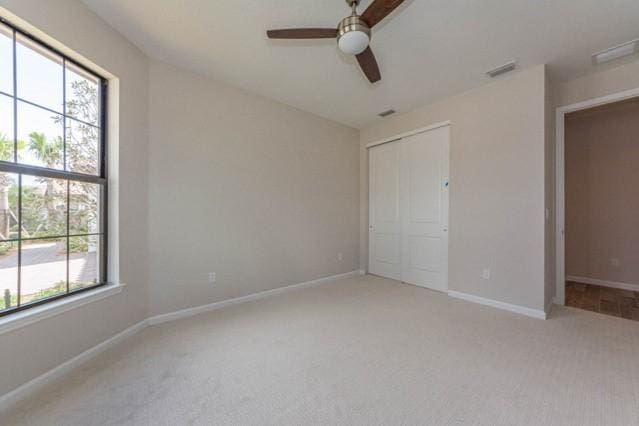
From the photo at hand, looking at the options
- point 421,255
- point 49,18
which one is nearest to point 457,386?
point 421,255

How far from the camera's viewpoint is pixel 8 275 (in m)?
1.53

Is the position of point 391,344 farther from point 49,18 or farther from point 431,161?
point 49,18

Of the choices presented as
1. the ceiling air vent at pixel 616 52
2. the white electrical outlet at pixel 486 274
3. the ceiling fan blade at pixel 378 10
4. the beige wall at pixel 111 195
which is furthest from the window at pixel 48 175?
the ceiling air vent at pixel 616 52

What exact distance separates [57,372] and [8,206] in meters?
1.11

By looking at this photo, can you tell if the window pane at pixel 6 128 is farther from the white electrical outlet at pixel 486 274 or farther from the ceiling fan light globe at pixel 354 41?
the white electrical outlet at pixel 486 274

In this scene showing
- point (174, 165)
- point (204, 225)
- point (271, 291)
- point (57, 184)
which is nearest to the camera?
point (57, 184)

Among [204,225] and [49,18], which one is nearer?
[49,18]

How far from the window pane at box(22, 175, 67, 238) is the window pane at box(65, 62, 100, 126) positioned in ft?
1.89

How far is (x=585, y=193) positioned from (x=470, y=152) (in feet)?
8.27

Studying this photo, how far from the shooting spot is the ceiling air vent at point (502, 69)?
261cm

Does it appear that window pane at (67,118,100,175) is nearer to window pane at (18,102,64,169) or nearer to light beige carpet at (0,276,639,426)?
window pane at (18,102,64,169)

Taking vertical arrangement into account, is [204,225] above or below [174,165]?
below

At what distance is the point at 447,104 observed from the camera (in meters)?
3.40

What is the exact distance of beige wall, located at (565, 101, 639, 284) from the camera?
3.65 metres
